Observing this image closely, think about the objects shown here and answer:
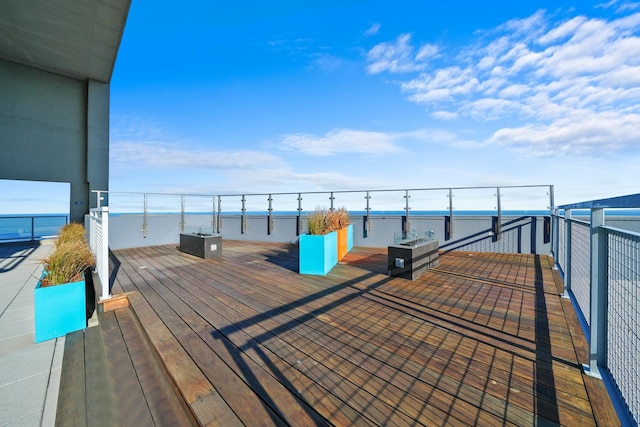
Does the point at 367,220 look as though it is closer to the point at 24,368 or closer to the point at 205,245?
the point at 205,245

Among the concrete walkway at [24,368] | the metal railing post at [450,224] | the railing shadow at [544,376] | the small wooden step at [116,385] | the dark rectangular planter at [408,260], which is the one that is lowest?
the concrete walkway at [24,368]

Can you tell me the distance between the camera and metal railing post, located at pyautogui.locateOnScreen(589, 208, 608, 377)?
147 cm

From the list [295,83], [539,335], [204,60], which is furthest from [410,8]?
[539,335]

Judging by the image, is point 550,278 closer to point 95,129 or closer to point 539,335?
point 539,335

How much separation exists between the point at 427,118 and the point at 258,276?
24.2 ft

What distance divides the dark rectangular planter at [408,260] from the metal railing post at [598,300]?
213 centimetres

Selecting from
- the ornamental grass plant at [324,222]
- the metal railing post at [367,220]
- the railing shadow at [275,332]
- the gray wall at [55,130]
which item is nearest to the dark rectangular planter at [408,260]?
the railing shadow at [275,332]

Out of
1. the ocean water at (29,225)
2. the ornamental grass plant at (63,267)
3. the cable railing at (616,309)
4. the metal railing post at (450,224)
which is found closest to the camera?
the cable railing at (616,309)

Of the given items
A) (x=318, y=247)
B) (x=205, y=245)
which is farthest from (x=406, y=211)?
(x=205, y=245)

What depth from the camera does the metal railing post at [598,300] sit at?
4.84 feet

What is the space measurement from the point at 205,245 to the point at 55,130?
779 cm

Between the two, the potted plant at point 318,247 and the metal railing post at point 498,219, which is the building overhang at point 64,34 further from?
the metal railing post at point 498,219

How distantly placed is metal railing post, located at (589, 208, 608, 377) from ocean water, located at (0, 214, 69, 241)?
473 inches

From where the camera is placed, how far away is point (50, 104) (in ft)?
26.8
